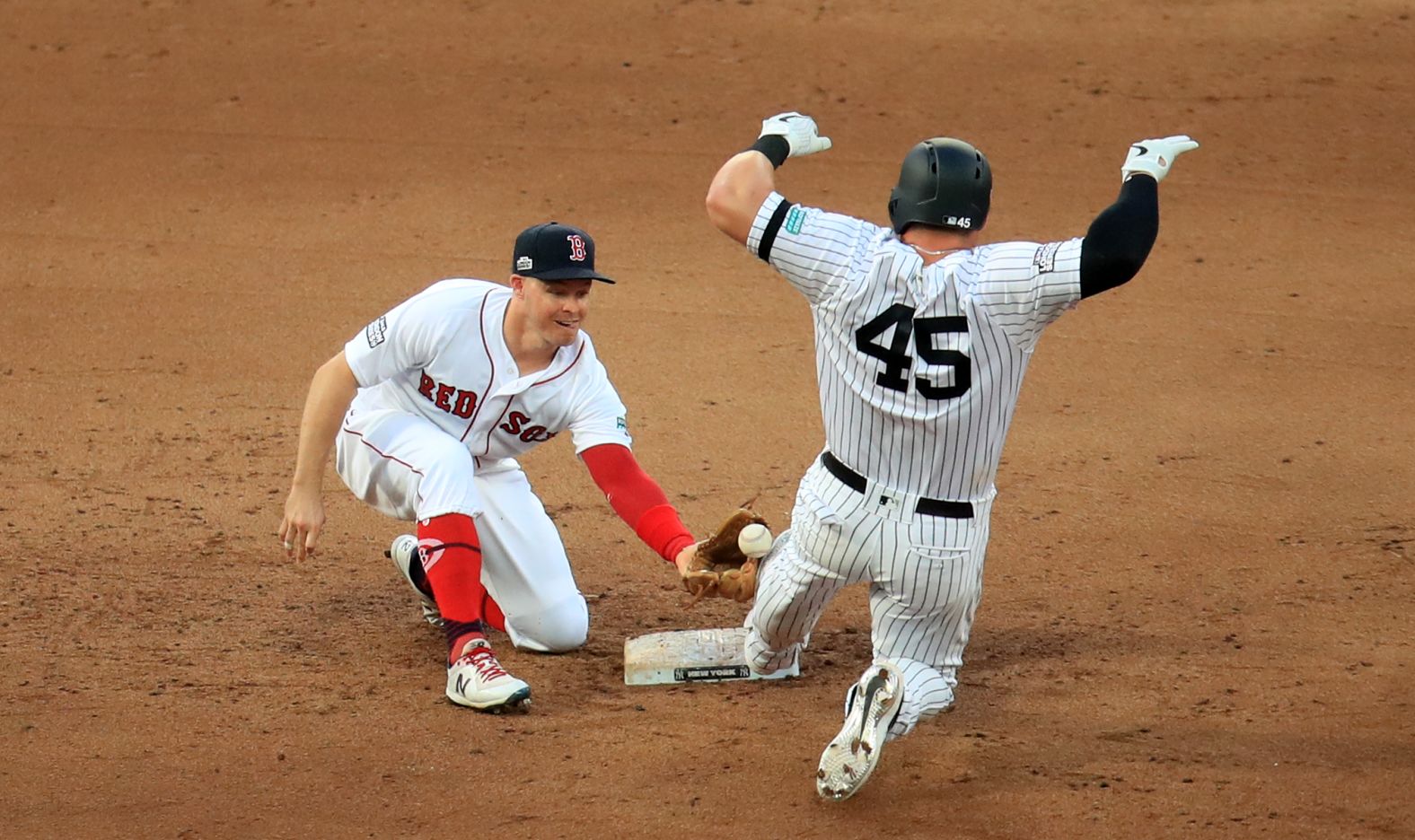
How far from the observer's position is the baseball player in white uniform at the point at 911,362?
3.48 metres

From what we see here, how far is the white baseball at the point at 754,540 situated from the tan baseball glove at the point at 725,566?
0.03 metres

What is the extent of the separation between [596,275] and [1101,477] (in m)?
2.56

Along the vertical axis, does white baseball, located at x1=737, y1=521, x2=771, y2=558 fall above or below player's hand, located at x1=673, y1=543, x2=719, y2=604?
above

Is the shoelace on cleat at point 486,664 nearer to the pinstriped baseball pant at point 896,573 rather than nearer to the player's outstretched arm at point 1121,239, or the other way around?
the pinstriped baseball pant at point 896,573

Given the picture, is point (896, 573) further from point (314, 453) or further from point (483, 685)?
point (314, 453)

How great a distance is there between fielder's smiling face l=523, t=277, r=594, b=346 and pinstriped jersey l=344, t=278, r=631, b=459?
14 cm

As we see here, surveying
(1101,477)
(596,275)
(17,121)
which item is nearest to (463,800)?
(596,275)

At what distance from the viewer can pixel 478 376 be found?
4.53m

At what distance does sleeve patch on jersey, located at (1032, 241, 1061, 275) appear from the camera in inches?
134

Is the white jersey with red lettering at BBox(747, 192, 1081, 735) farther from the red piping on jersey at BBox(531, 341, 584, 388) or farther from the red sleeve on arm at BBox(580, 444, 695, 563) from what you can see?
the red piping on jersey at BBox(531, 341, 584, 388)

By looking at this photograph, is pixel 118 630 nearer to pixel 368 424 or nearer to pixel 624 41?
pixel 368 424

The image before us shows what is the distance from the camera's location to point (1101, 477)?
6.08 metres

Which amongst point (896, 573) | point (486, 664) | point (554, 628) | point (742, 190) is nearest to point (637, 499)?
point (554, 628)

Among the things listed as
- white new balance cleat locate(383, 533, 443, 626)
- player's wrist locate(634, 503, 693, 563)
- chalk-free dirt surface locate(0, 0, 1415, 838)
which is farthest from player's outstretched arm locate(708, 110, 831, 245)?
white new balance cleat locate(383, 533, 443, 626)
